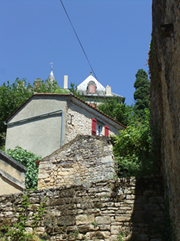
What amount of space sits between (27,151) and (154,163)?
9.45 m

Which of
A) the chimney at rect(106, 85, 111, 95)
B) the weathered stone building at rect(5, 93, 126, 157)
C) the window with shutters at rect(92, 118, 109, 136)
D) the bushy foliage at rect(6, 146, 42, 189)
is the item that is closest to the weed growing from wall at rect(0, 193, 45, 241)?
the bushy foliage at rect(6, 146, 42, 189)

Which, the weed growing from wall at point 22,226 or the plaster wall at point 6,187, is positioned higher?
the plaster wall at point 6,187

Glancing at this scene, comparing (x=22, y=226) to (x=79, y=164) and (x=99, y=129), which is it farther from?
(x=99, y=129)

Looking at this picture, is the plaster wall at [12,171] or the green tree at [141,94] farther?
the green tree at [141,94]

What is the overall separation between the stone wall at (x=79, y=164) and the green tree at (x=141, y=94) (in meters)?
17.2

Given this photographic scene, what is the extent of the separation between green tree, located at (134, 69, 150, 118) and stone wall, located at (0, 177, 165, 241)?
21.2 meters

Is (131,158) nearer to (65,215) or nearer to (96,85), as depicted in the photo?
(65,215)

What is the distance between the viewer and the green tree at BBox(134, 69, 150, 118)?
94.1 ft

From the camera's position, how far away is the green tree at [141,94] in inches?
1129

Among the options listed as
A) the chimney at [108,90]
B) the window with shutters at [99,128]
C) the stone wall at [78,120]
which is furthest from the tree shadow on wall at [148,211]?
the chimney at [108,90]

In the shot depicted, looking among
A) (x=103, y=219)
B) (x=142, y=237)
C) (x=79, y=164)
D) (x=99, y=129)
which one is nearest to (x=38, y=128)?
(x=99, y=129)

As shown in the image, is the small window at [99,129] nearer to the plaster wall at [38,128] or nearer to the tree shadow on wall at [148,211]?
the plaster wall at [38,128]

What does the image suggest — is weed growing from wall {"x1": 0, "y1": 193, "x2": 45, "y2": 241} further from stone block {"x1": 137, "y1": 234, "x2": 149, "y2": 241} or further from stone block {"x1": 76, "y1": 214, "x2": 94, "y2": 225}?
stone block {"x1": 137, "y1": 234, "x2": 149, "y2": 241}

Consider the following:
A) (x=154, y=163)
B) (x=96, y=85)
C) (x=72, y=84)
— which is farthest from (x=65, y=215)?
(x=96, y=85)
